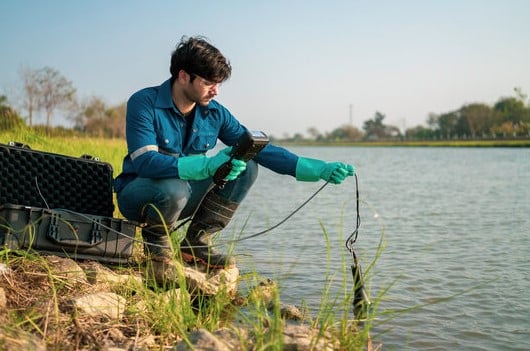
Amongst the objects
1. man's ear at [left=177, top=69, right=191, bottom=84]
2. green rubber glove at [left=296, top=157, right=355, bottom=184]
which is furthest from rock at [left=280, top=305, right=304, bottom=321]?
man's ear at [left=177, top=69, right=191, bottom=84]

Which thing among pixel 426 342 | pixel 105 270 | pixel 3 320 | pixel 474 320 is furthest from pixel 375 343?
pixel 3 320

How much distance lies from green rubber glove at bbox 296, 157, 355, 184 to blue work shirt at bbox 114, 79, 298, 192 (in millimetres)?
60

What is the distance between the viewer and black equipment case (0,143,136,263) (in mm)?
3184

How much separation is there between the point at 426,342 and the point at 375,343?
0.29 metres

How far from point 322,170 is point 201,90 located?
2.57ft

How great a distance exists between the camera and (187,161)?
3.19 metres

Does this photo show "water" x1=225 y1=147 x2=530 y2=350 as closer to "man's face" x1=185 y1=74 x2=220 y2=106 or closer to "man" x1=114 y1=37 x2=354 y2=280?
"man" x1=114 y1=37 x2=354 y2=280

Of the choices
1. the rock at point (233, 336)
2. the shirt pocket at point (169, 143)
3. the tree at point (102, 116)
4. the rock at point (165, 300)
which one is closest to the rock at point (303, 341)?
the rock at point (233, 336)

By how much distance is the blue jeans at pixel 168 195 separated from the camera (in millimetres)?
3334

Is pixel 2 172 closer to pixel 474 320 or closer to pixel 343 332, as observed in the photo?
pixel 343 332

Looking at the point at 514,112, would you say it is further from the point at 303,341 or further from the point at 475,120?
the point at 303,341

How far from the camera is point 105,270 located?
3.30 metres

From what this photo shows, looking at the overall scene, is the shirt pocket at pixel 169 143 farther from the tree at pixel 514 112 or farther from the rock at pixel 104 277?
the tree at pixel 514 112

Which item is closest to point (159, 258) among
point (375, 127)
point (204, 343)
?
point (204, 343)
